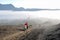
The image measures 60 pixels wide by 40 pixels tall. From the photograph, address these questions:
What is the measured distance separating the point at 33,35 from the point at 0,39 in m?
2.31

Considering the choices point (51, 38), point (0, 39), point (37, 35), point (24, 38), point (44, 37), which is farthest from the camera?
point (0, 39)

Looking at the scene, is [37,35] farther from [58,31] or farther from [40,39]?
[58,31]

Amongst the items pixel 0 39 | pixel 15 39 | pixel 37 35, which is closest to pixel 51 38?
pixel 37 35

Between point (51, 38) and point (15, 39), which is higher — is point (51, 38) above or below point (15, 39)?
above

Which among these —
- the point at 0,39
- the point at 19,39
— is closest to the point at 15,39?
the point at 19,39

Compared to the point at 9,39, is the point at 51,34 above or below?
above

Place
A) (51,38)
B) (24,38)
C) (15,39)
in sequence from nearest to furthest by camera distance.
Result: (51,38) < (24,38) < (15,39)

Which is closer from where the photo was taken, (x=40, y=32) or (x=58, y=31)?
(x=58, y=31)

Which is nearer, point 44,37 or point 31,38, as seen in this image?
point 44,37

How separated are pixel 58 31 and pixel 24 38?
1865 mm

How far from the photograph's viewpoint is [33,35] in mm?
7516

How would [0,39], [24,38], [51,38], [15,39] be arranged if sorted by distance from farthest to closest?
[0,39], [15,39], [24,38], [51,38]

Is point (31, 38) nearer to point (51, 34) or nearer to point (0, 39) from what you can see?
point (51, 34)

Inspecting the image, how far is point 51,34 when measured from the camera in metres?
6.39
